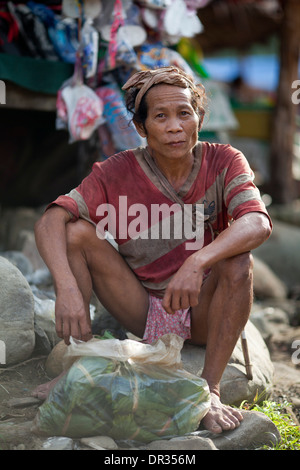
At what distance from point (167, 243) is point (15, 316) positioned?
0.85 meters

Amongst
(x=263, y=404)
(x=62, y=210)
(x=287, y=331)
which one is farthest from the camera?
(x=287, y=331)

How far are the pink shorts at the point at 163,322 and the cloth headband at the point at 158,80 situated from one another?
1.00 metres

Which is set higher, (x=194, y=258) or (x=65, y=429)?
(x=194, y=258)

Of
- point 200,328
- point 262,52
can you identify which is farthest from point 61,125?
point 262,52

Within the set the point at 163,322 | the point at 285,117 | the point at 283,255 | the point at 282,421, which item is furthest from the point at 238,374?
the point at 285,117

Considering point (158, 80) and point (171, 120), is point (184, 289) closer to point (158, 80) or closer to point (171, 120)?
point (171, 120)

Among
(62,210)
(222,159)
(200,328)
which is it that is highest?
(222,159)

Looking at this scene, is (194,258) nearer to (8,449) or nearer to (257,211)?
(257,211)

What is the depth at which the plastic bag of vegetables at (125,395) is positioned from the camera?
2189 millimetres

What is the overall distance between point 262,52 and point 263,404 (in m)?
11.7

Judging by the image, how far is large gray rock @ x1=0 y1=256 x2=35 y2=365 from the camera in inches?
111

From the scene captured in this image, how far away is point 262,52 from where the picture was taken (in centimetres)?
1328
